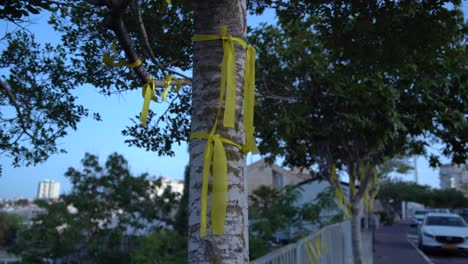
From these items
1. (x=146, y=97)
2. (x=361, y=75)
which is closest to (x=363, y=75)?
(x=361, y=75)

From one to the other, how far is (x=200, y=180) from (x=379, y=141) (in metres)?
6.36

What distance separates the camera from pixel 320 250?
17.3 feet

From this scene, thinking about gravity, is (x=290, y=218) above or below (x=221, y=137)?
below

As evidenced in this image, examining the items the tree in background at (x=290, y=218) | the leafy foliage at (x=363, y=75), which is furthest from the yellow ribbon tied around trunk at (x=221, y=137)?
the tree in background at (x=290, y=218)

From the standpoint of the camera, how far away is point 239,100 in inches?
84.3

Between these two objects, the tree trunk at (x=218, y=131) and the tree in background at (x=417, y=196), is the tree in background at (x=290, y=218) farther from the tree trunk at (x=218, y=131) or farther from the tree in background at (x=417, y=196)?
the tree in background at (x=417, y=196)

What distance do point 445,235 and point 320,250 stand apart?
12.7 meters

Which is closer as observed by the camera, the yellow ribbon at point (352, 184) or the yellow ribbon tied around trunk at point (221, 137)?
the yellow ribbon tied around trunk at point (221, 137)

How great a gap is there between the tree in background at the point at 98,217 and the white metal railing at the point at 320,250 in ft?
18.5

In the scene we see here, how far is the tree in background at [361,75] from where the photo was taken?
436 centimetres

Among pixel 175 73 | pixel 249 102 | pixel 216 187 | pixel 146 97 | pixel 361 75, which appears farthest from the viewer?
pixel 361 75

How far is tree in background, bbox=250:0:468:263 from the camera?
436 centimetres

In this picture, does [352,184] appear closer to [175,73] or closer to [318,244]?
Result: [318,244]

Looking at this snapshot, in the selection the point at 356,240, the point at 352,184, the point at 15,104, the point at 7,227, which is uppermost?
the point at 15,104
